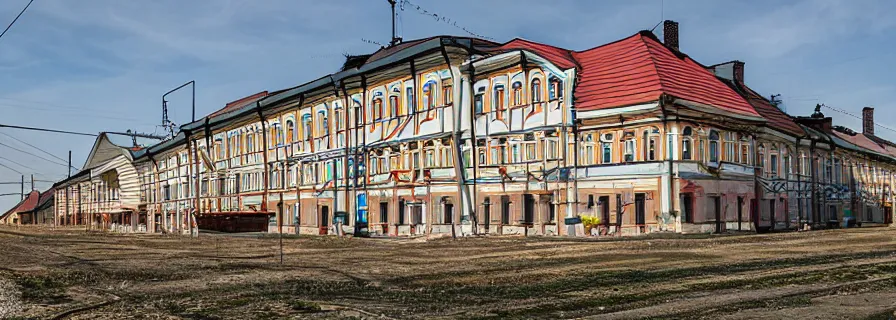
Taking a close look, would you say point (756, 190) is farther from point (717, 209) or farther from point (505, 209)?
point (505, 209)

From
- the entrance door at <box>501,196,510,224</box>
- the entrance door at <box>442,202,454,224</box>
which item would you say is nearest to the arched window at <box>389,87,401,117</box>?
the entrance door at <box>442,202,454,224</box>

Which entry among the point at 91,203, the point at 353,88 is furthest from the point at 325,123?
the point at 91,203

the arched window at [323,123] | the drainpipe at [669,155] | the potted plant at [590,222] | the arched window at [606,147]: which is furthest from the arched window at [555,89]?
the arched window at [323,123]

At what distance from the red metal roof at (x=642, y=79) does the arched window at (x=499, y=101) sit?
11.2 ft

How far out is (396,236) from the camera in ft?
132

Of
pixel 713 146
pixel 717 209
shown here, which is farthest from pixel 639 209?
pixel 713 146

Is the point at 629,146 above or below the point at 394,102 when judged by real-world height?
below

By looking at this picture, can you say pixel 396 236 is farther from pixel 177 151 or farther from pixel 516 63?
pixel 177 151

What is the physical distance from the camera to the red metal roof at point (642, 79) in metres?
32.8

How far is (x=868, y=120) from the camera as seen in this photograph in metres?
65.4

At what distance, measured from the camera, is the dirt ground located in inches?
454

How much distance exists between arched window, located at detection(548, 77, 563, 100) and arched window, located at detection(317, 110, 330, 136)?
15.3 meters

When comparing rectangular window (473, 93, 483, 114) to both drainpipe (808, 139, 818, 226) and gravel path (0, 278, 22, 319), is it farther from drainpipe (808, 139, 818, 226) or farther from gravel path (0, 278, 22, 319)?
gravel path (0, 278, 22, 319)

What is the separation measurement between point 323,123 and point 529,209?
15211 mm
